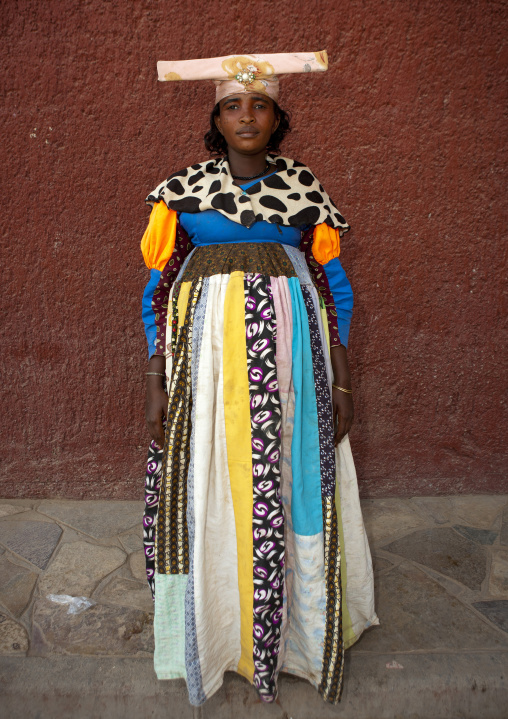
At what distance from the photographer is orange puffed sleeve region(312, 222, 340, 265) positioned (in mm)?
1608

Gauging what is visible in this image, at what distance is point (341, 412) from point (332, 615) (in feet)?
2.08

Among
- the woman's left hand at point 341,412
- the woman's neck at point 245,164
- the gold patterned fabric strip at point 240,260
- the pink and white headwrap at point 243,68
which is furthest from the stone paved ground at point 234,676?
the pink and white headwrap at point 243,68

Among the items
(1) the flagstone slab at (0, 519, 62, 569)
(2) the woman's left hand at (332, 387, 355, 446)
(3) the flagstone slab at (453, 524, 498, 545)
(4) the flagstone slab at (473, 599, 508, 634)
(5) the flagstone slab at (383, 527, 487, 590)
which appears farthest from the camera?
(3) the flagstone slab at (453, 524, 498, 545)

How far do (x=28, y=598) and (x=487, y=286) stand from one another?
2768mm

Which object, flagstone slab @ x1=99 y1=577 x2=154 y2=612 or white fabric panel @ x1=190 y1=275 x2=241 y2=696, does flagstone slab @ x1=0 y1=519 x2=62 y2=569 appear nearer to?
flagstone slab @ x1=99 y1=577 x2=154 y2=612

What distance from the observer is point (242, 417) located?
4.61 feet

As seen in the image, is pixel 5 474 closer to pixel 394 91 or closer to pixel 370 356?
pixel 370 356

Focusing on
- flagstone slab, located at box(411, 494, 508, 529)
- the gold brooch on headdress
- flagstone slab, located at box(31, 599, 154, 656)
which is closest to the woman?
the gold brooch on headdress

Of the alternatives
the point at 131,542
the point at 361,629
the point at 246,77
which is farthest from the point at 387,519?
the point at 246,77

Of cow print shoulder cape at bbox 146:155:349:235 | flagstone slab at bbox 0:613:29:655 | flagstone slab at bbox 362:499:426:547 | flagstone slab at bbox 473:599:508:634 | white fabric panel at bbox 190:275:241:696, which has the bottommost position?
flagstone slab at bbox 0:613:29:655

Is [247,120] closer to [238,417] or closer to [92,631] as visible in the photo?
[238,417]

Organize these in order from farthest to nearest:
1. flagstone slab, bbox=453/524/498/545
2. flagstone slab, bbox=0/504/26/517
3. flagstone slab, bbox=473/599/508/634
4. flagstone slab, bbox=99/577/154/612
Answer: flagstone slab, bbox=0/504/26/517 < flagstone slab, bbox=453/524/498/545 < flagstone slab, bbox=99/577/154/612 < flagstone slab, bbox=473/599/508/634

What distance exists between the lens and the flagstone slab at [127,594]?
194cm

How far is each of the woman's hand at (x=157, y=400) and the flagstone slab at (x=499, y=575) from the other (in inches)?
62.2
